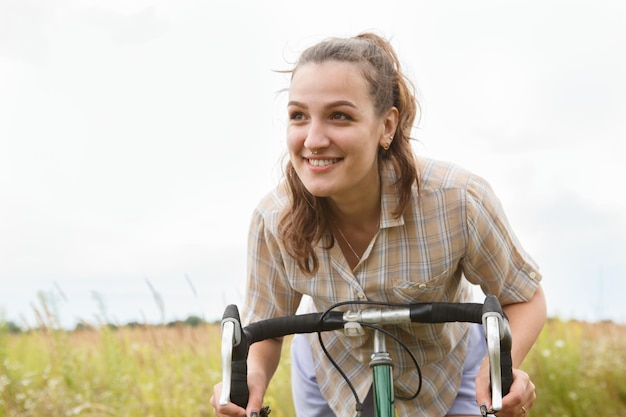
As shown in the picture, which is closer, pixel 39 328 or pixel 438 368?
pixel 438 368

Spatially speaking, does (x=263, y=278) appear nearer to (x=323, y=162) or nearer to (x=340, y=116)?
(x=323, y=162)

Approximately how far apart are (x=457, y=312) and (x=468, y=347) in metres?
0.75

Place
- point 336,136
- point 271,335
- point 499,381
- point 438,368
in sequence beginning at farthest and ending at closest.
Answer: point 438,368
point 271,335
point 336,136
point 499,381

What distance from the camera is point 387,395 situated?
2.44m

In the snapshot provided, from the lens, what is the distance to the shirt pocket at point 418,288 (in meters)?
2.70

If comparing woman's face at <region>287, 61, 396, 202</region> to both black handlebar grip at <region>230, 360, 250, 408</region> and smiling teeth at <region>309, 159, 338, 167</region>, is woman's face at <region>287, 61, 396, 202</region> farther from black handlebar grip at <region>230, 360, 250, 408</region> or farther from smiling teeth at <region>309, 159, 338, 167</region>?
black handlebar grip at <region>230, 360, 250, 408</region>

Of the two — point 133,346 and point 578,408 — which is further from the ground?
point 133,346

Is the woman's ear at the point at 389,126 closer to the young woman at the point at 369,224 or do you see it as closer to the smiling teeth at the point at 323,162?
the young woman at the point at 369,224

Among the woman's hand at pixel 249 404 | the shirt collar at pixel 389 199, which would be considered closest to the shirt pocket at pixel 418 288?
the shirt collar at pixel 389 199

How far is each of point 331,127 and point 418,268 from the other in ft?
1.94

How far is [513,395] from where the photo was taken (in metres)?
2.22

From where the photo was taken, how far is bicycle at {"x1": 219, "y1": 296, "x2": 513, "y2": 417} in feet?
7.16

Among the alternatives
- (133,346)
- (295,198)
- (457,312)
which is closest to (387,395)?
(457,312)

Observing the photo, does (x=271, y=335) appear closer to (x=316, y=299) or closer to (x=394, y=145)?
(x=316, y=299)
